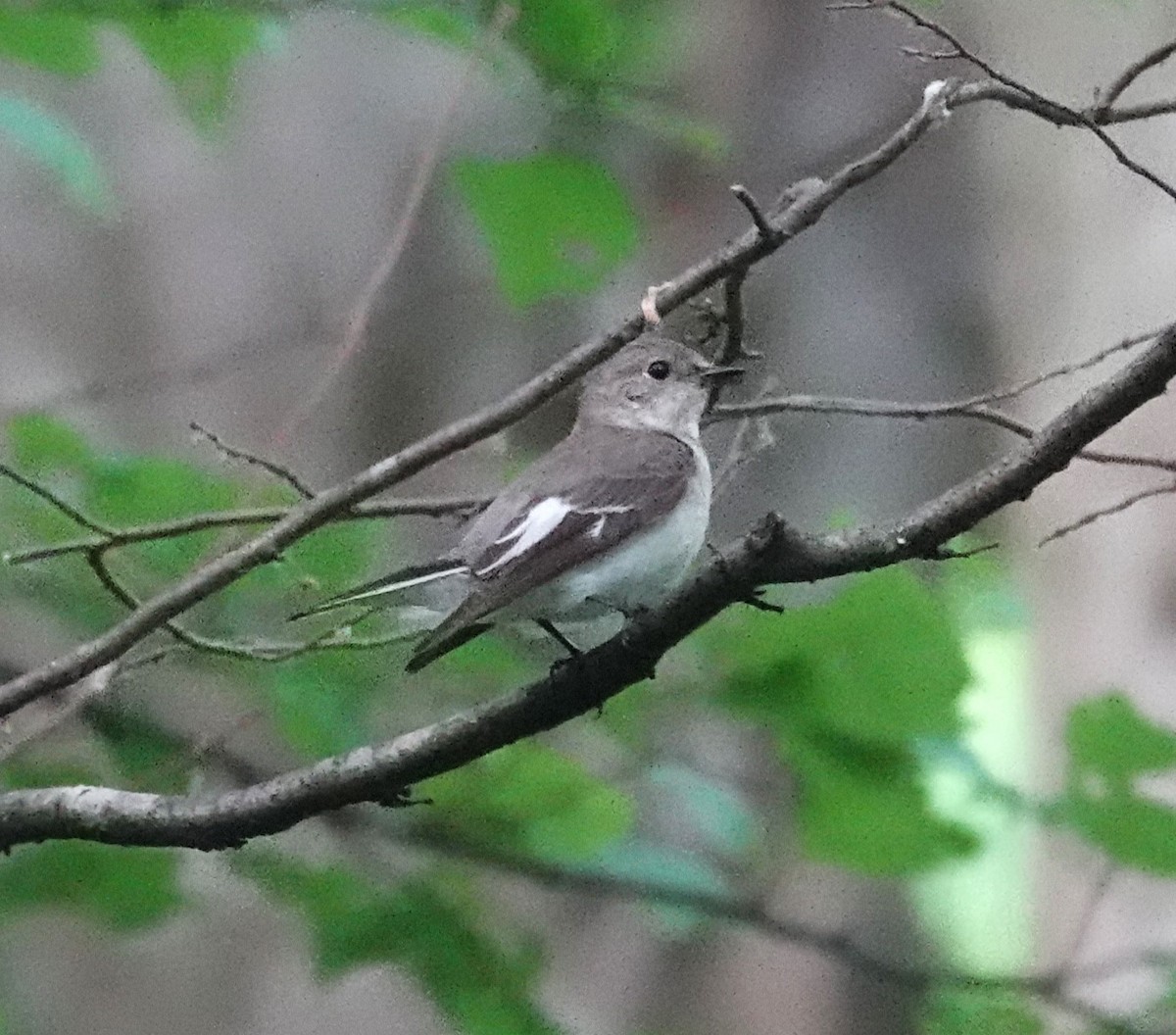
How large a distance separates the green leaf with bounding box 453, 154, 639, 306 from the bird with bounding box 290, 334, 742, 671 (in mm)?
211

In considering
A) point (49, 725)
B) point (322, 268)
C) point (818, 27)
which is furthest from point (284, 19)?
point (322, 268)

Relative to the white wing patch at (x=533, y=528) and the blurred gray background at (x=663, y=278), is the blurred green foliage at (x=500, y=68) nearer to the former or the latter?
the white wing patch at (x=533, y=528)

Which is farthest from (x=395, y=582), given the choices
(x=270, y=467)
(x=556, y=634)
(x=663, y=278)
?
(x=663, y=278)

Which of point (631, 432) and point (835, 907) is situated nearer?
point (631, 432)

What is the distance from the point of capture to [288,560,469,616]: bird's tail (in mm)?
1422

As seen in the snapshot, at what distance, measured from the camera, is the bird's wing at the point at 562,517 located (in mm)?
1373

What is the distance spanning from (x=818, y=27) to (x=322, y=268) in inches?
51.5

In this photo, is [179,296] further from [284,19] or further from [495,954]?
[495,954]

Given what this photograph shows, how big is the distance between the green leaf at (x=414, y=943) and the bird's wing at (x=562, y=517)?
43 centimetres

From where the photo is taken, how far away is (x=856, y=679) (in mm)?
1585

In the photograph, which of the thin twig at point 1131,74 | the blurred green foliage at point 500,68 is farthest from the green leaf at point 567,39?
the thin twig at point 1131,74

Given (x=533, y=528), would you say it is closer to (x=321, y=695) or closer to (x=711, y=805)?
(x=321, y=695)

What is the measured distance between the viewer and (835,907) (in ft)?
10.9

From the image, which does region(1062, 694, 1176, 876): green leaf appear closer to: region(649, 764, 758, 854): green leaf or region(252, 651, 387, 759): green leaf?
region(649, 764, 758, 854): green leaf
